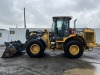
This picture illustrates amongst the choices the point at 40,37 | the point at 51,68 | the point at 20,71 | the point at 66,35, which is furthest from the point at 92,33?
the point at 20,71

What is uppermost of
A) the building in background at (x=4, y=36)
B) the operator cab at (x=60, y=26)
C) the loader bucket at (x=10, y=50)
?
the operator cab at (x=60, y=26)

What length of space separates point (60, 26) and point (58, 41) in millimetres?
1148

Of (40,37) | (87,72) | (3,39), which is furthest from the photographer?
(3,39)

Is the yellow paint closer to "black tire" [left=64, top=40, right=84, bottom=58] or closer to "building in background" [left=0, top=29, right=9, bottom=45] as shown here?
"black tire" [left=64, top=40, right=84, bottom=58]

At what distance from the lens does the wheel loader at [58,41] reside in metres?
16.5

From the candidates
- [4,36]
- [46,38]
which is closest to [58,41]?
[46,38]

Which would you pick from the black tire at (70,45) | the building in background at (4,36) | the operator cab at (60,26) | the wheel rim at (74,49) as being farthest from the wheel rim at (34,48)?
the building in background at (4,36)

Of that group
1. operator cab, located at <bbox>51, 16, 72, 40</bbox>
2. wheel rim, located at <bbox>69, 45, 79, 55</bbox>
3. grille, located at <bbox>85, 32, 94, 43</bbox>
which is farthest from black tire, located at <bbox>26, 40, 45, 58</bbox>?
grille, located at <bbox>85, 32, 94, 43</bbox>

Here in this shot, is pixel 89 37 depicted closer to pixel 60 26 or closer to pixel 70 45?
pixel 70 45

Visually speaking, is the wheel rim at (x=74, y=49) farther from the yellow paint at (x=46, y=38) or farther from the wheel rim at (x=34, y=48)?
the wheel rim at (x=34, y=48)

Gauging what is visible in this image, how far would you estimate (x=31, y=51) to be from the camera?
16641mm

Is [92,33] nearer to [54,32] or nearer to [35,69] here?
[54,32]

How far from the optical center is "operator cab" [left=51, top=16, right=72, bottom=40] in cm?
1730

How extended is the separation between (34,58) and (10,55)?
5.32ft
